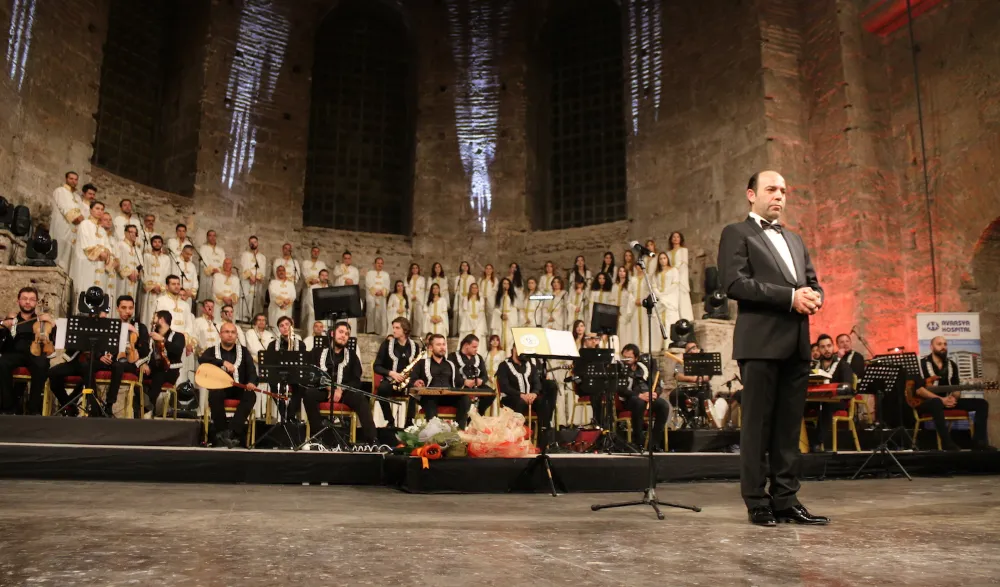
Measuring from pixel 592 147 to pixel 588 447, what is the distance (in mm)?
9676

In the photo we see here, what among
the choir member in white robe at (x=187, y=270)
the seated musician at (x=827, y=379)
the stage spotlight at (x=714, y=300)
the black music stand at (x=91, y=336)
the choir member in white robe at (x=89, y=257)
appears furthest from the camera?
the stage spotlight at (x=714, y=300)

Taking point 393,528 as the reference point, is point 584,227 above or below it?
above

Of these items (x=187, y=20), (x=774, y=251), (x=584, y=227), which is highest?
(x=187, y=20)

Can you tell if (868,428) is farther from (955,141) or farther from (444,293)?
(444,293)

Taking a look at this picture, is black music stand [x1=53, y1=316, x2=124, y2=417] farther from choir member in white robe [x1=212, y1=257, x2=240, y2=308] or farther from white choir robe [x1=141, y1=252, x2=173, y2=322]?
choir member in white robe [x1=212, y1=257, x2=240, y2=308]

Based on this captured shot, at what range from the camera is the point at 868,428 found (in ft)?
33.6

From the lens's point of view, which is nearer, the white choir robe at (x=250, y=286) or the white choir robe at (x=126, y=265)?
the white choir robe at (x=126, y=265)

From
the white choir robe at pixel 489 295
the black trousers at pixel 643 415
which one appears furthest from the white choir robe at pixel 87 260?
the black trousers at pixel 643 415

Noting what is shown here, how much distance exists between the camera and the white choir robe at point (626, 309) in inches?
532

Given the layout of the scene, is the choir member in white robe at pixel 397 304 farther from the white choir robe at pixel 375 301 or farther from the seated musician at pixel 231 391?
the seated musician at pixel 231 391

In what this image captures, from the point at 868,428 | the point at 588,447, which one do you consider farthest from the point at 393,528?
the point at 868,428

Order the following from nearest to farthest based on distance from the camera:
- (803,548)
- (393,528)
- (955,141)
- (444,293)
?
(803,548) → (393,528) → (955,141) → (444,293)

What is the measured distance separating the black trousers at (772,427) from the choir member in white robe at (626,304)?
9.69 metres

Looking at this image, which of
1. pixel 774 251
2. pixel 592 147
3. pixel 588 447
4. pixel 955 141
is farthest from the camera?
pixel 592 147
